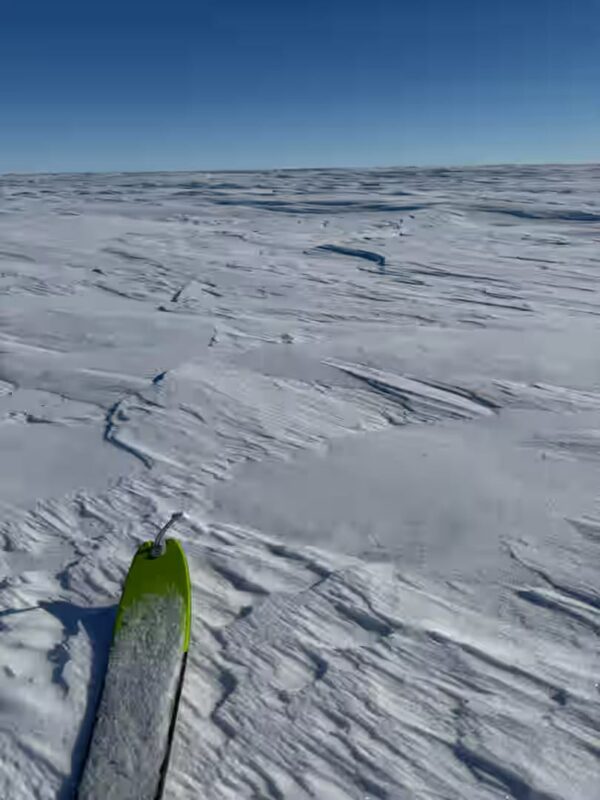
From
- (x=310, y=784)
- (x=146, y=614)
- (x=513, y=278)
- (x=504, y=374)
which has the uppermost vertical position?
(x=513, y=278)

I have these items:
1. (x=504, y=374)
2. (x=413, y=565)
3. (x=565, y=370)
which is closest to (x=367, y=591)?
(x=413, y=565)

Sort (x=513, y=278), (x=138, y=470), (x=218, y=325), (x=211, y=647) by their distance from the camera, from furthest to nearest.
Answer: (x=513, y=278)
(x=218, y=325)
(x=138, y=470)
(x=211, y=647)

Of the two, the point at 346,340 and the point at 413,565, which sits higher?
the point at 346,340

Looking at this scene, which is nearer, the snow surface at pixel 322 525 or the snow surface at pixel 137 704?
the snow surface at pixel 137 704

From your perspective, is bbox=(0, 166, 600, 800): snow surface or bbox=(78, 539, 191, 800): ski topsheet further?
bbox=(0, 166, 600, 800): snow surface

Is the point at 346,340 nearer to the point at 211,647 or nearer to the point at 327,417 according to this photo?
the point at 327,417

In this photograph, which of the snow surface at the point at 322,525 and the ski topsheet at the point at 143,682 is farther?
the snow surface at the point at 322,525
